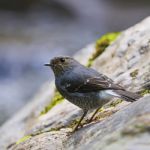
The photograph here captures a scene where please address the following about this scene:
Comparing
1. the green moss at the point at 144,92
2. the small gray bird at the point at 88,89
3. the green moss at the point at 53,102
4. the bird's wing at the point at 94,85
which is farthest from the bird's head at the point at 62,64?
the green moss at the point at 53,102

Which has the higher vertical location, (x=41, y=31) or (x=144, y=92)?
(x=41, y=31)

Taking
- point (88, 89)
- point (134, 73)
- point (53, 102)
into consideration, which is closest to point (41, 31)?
point (53, 102)

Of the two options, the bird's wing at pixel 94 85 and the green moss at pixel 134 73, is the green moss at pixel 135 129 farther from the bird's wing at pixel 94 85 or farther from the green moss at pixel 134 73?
the green moss at pixel 134 73

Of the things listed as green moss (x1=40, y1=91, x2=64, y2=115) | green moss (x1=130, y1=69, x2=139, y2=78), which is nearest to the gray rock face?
green moss (x1=130, y1=69, x2=139, y2=78)

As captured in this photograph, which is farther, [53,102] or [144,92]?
[53,102]

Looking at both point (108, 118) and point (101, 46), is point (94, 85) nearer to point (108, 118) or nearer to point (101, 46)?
point (108, 118)

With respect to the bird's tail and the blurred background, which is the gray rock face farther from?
the blurred background
